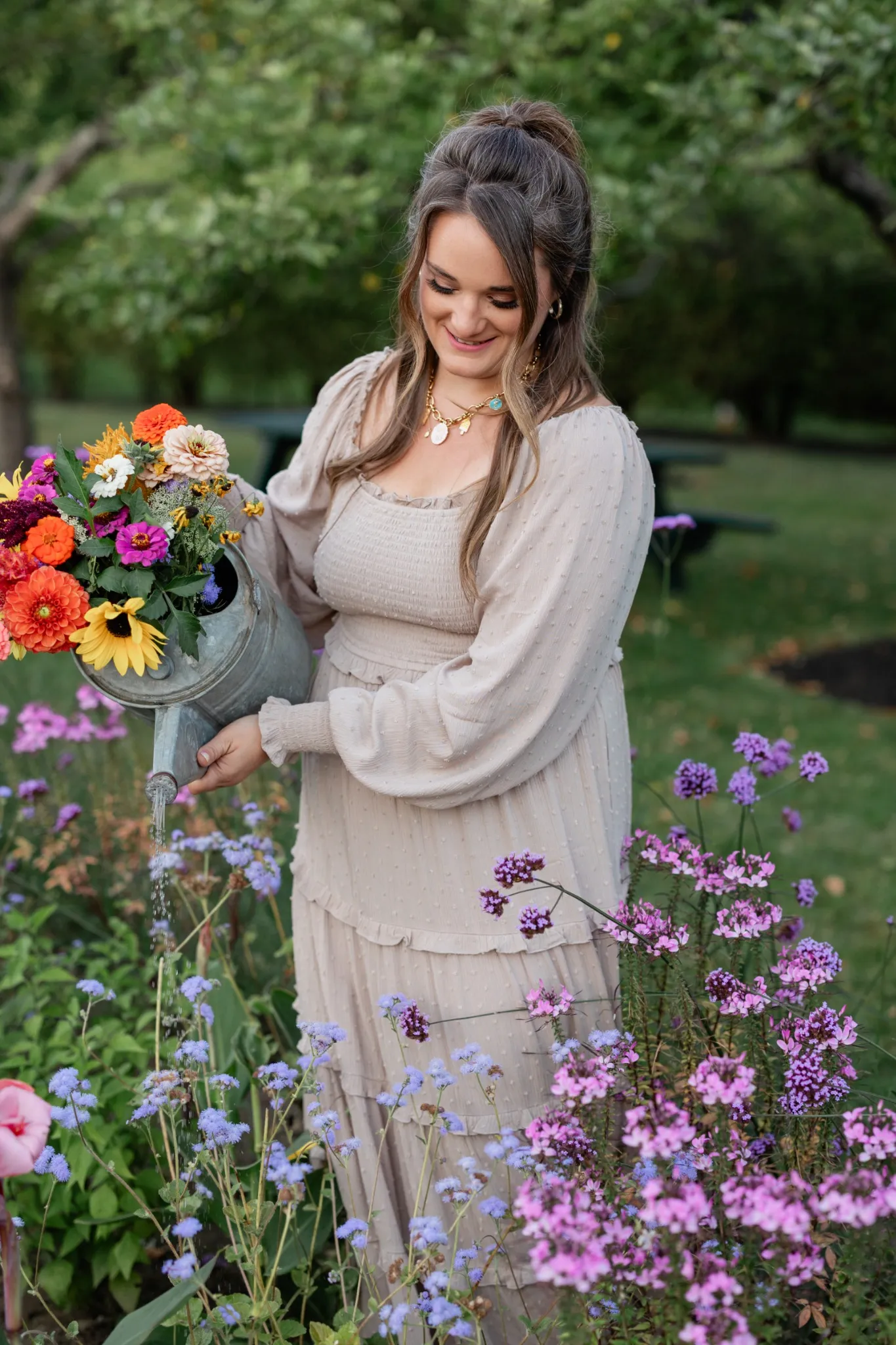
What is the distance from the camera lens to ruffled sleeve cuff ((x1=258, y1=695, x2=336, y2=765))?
6.38 feet

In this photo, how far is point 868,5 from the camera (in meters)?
4.53

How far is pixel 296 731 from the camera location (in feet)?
6.39

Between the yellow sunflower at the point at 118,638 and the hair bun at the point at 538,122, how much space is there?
0.88 m

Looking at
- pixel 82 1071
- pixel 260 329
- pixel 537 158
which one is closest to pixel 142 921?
pixel 82 1071

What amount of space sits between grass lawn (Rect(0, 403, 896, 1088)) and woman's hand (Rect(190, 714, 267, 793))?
953 mm

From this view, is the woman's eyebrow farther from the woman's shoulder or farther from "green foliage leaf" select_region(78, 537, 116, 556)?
"green foliage leaf" select_region(78, 537, 116, 556)

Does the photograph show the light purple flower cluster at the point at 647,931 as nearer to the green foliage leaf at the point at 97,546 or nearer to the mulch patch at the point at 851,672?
the green foliage leaf at the point at 97,546

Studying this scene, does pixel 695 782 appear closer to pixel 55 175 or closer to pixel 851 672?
pixel 851 672

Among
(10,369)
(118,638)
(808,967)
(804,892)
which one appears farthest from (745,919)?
(10,369)

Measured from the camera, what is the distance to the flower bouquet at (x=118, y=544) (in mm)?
1716

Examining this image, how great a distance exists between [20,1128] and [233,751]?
88 centimetres

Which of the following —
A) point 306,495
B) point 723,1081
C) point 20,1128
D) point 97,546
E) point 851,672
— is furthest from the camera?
point 851,672

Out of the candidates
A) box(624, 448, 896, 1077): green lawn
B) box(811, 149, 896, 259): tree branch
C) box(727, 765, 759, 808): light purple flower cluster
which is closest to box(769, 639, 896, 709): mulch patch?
box(624, 448, 896, 1077): green lawn

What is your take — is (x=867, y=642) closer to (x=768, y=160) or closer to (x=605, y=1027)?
(x=768, y=160)
